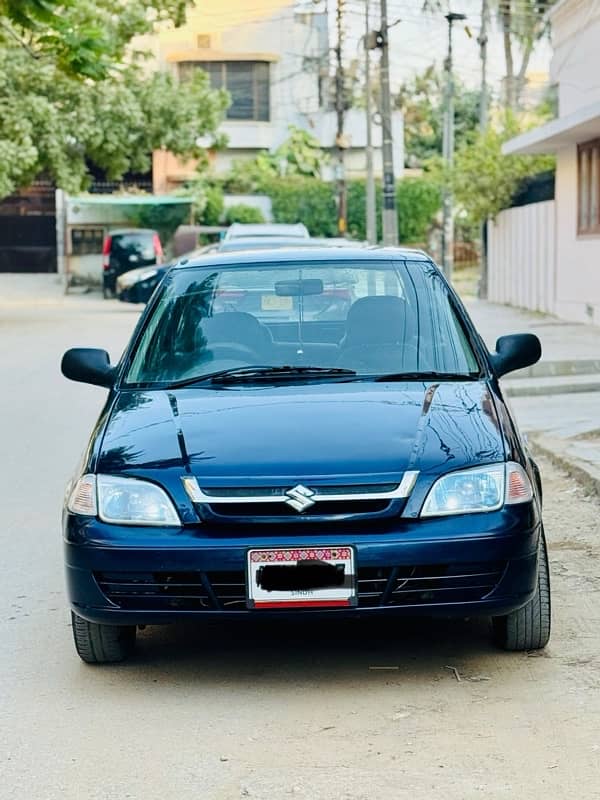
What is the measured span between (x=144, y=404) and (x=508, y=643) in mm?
1683

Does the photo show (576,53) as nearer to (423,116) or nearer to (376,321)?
(376,321)

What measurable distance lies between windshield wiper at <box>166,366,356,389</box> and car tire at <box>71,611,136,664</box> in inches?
42.8

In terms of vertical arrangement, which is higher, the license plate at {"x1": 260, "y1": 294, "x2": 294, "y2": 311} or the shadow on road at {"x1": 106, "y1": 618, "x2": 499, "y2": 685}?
the license plate at {"x1": 260, "y1": 294, "x2": 294, "y2": 311}

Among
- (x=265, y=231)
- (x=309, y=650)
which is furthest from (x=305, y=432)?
(x=265, y=231)

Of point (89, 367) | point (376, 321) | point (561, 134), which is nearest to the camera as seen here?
point (376, 321)

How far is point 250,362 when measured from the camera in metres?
6.39

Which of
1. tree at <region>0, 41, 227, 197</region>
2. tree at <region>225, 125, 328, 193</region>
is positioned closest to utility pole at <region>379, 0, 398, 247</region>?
tree at <region>0, 41, 227, 197</region>

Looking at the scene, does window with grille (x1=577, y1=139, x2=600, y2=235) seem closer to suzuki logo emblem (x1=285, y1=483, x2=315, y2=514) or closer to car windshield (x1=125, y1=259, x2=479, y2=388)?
car windshield (x1=125, y1=259, x2=479, y2=388)

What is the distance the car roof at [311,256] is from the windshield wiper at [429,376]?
0.86m

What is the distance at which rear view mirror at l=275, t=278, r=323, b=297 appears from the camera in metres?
6.78

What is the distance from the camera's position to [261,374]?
627 centimetres

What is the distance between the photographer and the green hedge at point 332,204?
53531 millimetres

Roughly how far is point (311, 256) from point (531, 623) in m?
2.11

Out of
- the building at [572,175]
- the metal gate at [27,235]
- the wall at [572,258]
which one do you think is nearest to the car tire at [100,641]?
the building at [572,175]
